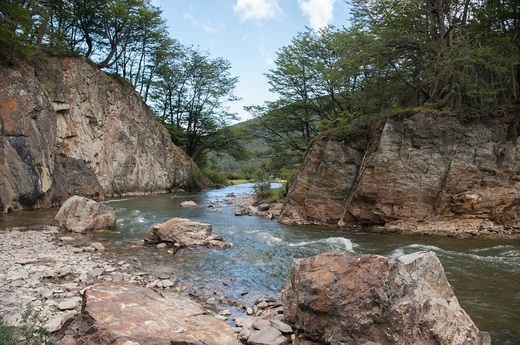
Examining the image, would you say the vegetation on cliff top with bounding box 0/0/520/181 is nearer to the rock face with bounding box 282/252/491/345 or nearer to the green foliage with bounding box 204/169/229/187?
the green foliage with bounding box 204/169/229/187

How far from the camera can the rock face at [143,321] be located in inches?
155

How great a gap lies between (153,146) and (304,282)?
31.5 m

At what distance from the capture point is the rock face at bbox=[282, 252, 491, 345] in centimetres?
425

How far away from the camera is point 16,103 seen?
58.8 feet

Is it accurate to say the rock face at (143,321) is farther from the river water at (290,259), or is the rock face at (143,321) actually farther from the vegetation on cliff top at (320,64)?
the vegetation on cliff top at (320,64)

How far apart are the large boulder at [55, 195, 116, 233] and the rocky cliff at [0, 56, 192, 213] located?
4.33m

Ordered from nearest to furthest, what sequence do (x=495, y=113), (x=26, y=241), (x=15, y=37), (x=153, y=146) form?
(x=26, y=241) < (x=495, y=113) < (x=15, y=37) < (x=153, y=146)

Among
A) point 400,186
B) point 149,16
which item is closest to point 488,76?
point 400,186

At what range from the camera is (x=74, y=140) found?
25.7m

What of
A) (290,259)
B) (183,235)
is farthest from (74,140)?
(290,259)

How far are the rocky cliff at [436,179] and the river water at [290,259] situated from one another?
1126mm

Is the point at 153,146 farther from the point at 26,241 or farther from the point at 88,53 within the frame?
the point at 26,241

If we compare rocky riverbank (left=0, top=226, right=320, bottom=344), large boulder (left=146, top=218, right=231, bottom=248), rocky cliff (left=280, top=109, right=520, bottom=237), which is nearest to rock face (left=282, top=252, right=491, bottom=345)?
rocky riverbank (left=0, top=226, right=320, bottom=344)

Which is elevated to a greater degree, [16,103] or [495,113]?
[16,103]
